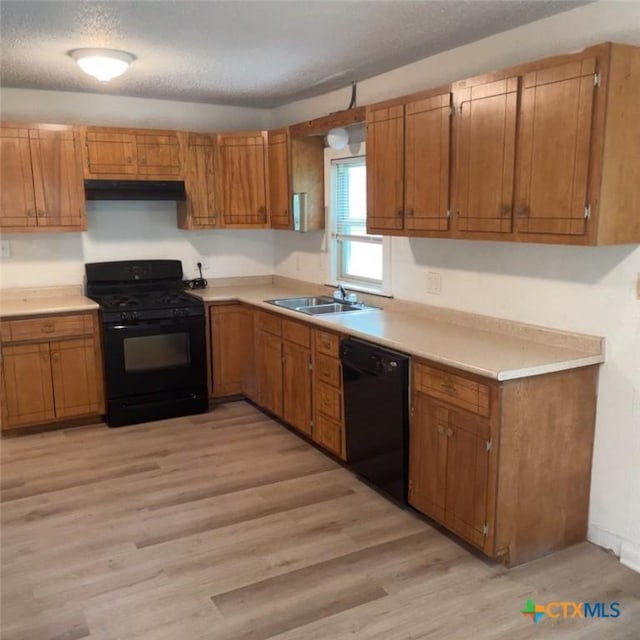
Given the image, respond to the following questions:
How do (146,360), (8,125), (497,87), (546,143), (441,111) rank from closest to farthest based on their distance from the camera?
(546,143), (497,87), (441,111), (8,125), (146,360)

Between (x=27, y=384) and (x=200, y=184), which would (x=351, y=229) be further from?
(x=27, y=384)

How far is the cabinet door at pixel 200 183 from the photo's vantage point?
4.77 m

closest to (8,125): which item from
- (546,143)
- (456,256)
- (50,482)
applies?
(50,482)

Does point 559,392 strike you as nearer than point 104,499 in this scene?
Yes

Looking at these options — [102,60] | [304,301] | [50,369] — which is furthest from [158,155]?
[50,369]

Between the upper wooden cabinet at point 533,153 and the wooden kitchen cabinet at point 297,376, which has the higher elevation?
the upper wooden cabinet at point 533,153

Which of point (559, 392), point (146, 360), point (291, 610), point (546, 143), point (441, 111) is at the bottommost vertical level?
point (291, 610)

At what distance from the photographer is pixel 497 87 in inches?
106

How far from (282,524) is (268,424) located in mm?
1480

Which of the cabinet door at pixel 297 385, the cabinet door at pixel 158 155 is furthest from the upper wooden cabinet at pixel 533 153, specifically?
the cabinet door at pixel 158 155

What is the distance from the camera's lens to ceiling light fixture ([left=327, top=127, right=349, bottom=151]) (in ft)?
13.6

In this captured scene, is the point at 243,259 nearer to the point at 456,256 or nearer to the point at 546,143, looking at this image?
the point at 456,256

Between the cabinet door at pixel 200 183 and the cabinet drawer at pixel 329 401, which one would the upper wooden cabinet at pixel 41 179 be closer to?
the cabinet door at pixel 200 183

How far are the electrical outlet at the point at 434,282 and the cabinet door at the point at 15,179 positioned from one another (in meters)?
2.78
